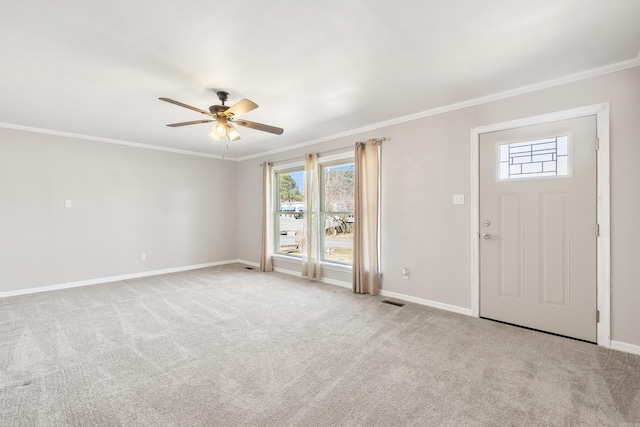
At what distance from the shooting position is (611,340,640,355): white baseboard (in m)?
2.45

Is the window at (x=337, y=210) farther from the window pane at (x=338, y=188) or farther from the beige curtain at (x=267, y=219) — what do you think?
the beige curtain at (x=267, y=219)

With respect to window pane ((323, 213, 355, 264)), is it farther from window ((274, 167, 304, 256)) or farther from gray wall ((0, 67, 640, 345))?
window ((274, 167, 304, 256))

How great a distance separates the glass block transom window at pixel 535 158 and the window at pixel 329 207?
2147 mm

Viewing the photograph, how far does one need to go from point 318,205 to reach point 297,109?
1.90 meters

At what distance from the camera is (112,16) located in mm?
1865

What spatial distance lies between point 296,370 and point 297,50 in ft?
8.22

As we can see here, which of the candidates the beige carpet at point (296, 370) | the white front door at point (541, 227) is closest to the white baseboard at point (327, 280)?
the beige carpet at point (296, 370)

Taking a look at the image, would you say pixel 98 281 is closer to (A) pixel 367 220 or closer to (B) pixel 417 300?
(A) pixel 367 220

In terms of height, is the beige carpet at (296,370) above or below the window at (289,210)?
below

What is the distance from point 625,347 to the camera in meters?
2.49

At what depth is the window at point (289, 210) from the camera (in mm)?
5723

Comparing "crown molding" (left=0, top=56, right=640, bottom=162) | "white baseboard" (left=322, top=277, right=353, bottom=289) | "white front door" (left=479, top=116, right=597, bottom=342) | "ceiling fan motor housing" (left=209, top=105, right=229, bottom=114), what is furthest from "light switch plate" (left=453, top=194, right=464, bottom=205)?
"ceiling fan motor housing" (left=209, top=105, right=229, bottom=114)

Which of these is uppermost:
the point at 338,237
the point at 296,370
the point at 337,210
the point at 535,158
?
the point at 535,158

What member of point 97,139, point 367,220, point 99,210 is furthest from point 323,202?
point 97,139
